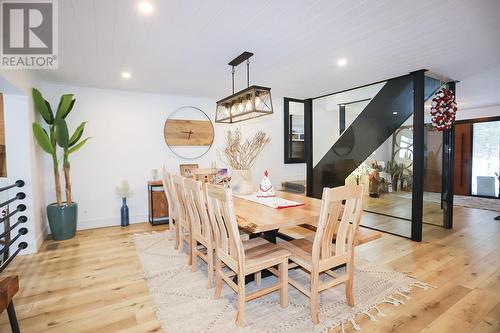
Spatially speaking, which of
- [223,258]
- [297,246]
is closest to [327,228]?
[297,246]

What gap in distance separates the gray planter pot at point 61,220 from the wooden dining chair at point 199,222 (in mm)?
2156

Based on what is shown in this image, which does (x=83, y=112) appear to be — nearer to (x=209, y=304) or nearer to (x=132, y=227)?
(x=132, y=227)

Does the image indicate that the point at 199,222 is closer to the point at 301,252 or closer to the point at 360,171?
the point at 301,252

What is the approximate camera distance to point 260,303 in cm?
212

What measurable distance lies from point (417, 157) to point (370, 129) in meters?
0.88

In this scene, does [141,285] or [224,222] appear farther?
[141,285]

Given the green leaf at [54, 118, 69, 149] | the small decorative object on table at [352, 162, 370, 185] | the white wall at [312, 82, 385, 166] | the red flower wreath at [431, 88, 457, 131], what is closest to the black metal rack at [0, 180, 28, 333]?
the green leaf at [54, 118, 69, 149]

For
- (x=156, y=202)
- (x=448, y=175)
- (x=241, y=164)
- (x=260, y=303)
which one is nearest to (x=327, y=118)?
(x=448, y=175)

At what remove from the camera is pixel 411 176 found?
3680mm

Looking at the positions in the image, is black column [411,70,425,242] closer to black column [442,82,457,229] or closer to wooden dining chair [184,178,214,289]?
black column [442,82,457,229]

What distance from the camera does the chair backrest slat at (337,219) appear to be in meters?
1.73

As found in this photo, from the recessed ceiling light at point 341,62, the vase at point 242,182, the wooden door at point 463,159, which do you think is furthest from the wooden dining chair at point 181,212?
the wooden door at point 463,159

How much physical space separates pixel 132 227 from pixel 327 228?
3.52 m

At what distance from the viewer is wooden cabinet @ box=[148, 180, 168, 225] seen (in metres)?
4.33
